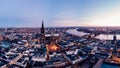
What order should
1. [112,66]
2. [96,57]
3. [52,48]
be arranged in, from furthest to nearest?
[52,48] < [96,57] < [112,66]

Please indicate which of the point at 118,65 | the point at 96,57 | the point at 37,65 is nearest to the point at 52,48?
the point at 96,57

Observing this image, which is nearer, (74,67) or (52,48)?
(74,67)

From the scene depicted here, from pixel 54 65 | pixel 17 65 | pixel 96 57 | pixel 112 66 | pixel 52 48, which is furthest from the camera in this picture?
pixel 52 48

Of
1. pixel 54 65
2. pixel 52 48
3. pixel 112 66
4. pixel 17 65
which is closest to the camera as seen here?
pixel 112 66

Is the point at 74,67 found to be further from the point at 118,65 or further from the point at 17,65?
the point at 17,65

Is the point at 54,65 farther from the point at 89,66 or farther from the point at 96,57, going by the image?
the point at 96,57

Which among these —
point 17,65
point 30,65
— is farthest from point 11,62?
point 30,65

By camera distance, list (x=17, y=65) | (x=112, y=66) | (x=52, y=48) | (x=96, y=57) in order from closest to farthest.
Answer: (x=112, y=66) < (x=17, y=65) < (x=96, y=57) < (x=52, y=48)

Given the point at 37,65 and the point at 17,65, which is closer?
the point at 37,65
